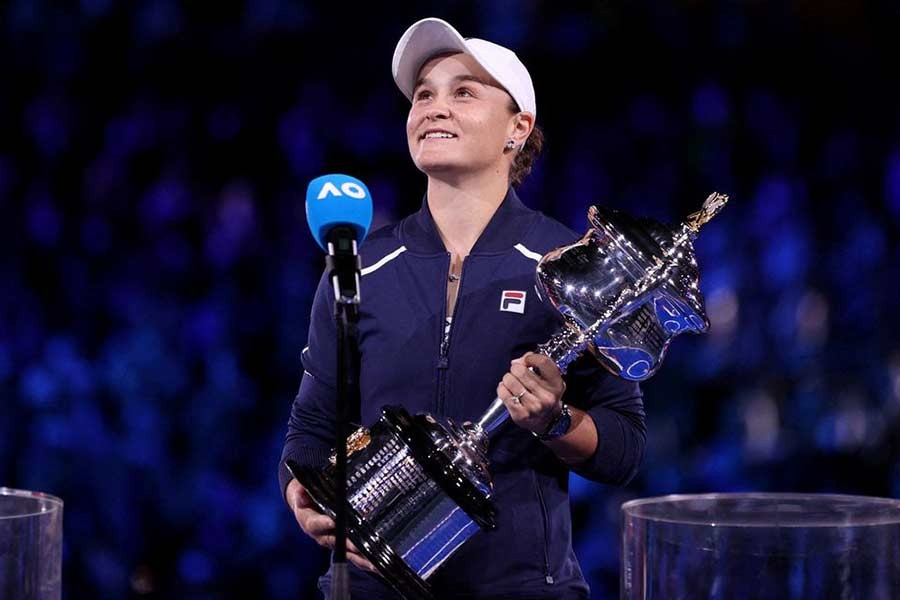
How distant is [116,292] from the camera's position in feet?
10.2

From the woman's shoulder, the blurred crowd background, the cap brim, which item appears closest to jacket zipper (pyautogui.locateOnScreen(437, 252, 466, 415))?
the woman's shoulder

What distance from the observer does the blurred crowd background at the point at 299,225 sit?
302cm

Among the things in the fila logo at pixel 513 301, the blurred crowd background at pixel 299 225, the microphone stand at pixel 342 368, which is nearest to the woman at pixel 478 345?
the fila logo at pixel 513 301

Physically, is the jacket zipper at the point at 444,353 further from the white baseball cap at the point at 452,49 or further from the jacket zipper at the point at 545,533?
the white baseball cap at the point at 452,49

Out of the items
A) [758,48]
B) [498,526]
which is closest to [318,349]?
[498,526]

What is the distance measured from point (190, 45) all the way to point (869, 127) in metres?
1.66

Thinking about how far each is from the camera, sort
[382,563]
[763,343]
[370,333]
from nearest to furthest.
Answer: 1. [382,563]
2. [370,333]
3. [763,343]

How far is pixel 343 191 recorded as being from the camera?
4.36 ft

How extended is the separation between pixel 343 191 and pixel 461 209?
1.59ft

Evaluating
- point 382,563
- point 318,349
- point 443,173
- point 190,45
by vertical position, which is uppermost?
point 190,45

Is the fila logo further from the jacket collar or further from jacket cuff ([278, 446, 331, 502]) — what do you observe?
jacket cuff ([278, 446, 331, 502])

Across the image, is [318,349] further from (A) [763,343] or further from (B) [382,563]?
(A) [763,343]

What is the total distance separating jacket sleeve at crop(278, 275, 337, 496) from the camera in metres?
1.77

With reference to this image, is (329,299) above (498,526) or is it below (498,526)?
above
